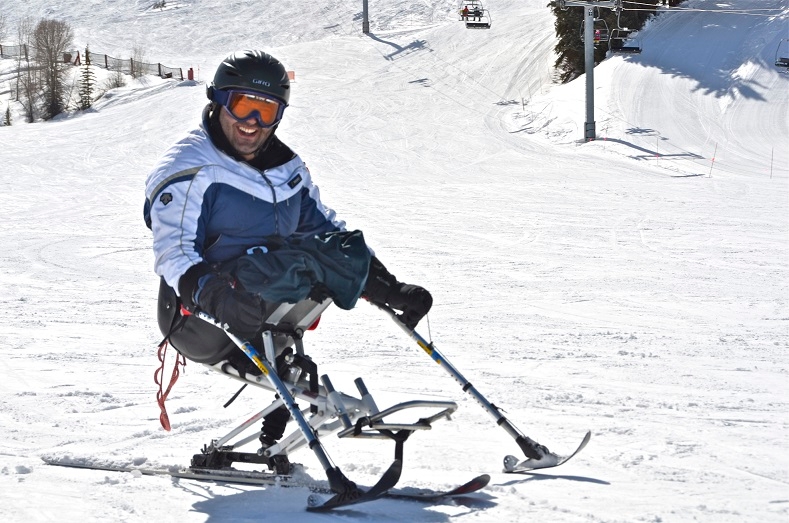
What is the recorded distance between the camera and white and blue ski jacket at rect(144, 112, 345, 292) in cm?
365

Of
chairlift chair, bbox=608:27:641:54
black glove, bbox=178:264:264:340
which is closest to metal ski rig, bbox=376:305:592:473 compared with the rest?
black glove, bbox=178:264:264:340

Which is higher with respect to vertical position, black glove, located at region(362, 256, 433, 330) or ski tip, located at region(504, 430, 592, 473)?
black glove, located at region(362, 256, 433, 330)

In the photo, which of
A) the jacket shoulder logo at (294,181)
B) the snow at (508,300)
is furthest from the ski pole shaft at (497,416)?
the jacket shoulder logo at (294,181)

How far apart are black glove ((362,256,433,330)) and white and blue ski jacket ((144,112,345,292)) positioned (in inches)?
16.0

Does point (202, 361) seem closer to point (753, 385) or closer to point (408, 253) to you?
point (753, 385)

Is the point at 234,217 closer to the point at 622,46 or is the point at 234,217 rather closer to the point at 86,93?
the point at 622,46

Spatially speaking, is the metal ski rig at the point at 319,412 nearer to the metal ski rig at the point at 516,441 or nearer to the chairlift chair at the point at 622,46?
the metal ski rig at the point at 516,441

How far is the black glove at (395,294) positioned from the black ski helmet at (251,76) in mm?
844

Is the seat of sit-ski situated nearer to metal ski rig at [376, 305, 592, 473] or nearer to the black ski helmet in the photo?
metal ski rig at [376, 305, 592, 473]

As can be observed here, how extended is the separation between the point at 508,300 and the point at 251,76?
5.25m

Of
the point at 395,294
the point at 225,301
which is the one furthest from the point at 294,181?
the point at 225,301

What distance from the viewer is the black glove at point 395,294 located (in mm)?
4074

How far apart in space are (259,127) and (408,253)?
769 cm

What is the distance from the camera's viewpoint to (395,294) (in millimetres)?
4094
